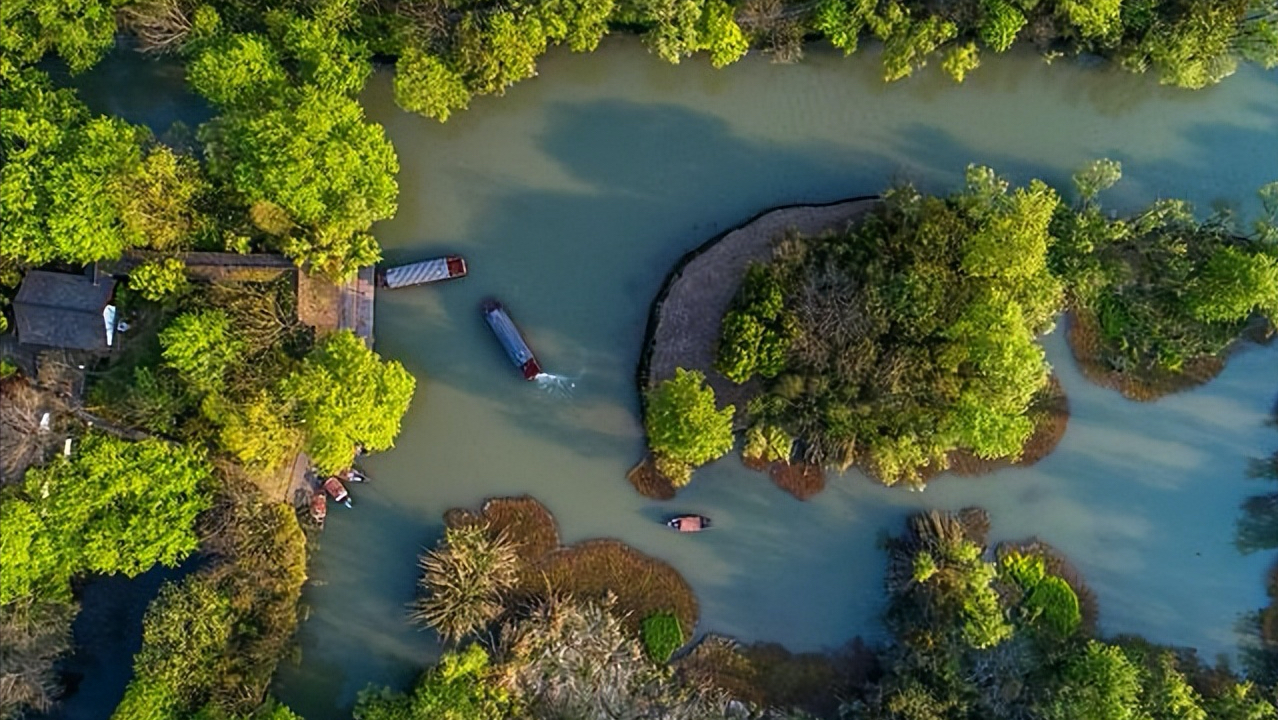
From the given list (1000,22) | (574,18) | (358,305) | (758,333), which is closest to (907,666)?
(758,333)

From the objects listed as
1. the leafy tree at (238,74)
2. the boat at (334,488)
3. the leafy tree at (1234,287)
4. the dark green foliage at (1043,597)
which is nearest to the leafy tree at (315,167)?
the leafy tree at (238,74)

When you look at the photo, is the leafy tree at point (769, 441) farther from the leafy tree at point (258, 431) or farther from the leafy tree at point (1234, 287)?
the leafy tree at point (258, 431)

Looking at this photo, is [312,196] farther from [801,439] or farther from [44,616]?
[801,439]

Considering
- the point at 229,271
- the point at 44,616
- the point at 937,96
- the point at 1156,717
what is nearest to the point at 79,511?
the point at 44,616

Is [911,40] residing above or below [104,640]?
above

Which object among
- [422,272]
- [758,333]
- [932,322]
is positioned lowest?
[422,272]

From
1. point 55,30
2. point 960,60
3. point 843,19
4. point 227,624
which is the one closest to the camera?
point 55,30

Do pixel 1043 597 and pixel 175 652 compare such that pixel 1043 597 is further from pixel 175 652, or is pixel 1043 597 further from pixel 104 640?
pixel 104 640

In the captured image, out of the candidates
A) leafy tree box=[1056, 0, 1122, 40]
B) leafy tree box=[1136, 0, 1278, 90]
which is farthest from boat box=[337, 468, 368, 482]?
leafy tree box=[1136, 0, 1278, 90]
